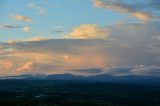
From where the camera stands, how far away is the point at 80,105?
172375 mm

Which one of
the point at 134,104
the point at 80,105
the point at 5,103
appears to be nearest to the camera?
the point at 5,103

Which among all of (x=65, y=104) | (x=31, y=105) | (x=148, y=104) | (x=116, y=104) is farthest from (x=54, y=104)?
(x=148, y=104)

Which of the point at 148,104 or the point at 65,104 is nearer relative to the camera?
the point at 65,104

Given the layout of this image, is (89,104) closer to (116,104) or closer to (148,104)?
(116,104)

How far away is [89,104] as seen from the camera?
179375 mm

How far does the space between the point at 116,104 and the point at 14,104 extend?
52.1 meters

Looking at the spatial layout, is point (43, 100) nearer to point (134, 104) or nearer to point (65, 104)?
point (65, 104)

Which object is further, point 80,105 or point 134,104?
point 134,104

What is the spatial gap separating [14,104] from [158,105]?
6811 centimetres

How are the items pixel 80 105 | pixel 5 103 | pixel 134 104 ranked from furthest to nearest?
pixel 134 104 → pixel 80 105 → pixel 5 103

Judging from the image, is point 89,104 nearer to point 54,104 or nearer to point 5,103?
point 54,104

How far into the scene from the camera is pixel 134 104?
188 meters

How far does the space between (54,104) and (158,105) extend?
48120mm

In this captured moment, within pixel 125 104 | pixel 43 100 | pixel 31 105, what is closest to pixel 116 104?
pixel 125 104
